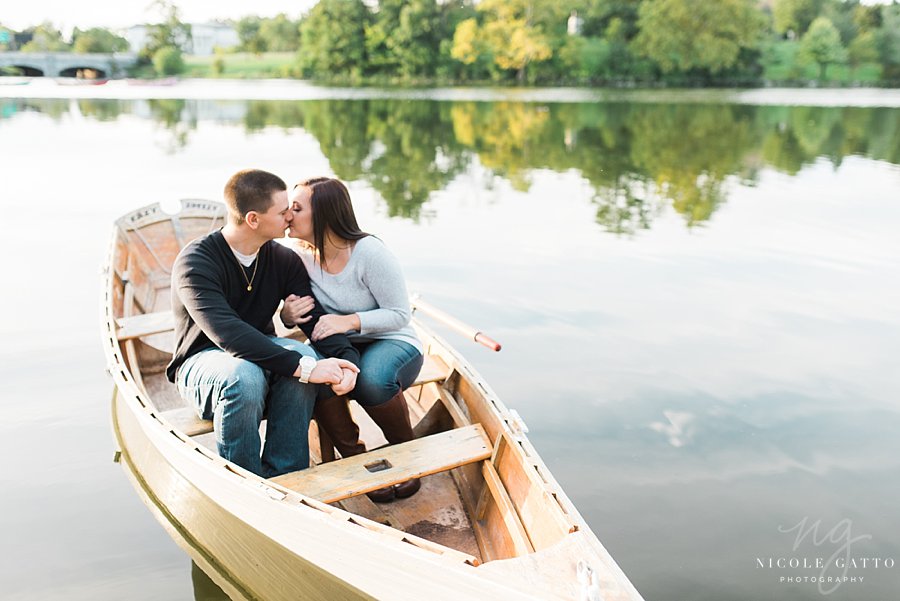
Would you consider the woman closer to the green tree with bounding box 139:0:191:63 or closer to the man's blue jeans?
the man's blue jeans

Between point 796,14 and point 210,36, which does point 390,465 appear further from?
point 210,36

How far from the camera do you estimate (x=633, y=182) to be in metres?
15.9

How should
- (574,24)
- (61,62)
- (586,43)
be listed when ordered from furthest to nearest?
(61,62) → (574,24) → (586,43)

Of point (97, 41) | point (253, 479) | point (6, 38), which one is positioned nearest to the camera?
point (253, 479)

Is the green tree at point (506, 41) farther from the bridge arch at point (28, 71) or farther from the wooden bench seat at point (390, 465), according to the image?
the wooden bench seat at point (390, 465)

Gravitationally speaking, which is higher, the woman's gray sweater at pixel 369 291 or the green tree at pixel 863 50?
the green tree at pixel 863 50

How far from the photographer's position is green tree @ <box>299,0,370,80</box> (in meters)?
64.1

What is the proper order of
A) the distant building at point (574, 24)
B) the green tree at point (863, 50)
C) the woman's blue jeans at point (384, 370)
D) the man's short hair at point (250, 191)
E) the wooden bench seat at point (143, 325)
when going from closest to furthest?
the man's short hair at point (250, 191), the woman's blue jeans at point (384, 370), the wooden bench seat at point (143, 325), the green tree at point (863, 50), the distant building at point (574, 24)

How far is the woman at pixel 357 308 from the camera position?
3816mm

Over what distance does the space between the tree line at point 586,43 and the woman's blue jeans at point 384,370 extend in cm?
5851

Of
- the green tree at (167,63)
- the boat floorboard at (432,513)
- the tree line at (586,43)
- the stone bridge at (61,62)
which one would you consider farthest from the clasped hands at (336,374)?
the green tree at (167,63)

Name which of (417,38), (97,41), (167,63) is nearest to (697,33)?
(417,38)

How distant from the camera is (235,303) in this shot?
388 centimetres

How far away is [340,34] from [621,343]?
206 ft
